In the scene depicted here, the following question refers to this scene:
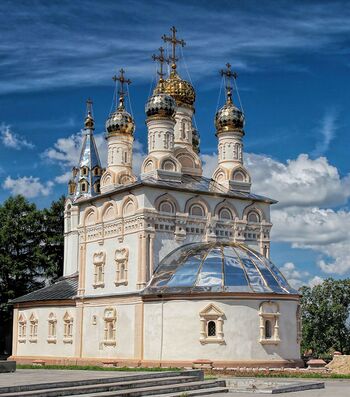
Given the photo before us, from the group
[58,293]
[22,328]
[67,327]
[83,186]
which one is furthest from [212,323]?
[83,186]

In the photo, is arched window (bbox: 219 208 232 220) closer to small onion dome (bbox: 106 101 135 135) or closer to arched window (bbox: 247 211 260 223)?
arched window (bbox: 247 211 260 223)

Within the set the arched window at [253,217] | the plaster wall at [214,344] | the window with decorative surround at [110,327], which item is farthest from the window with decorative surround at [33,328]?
the arched window at [253,217]

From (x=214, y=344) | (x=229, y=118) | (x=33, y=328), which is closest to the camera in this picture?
(x=214, y=344)

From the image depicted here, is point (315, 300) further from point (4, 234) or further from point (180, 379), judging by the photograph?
point (180, 379)

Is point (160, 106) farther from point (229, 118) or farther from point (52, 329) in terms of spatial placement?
point (52, 329)

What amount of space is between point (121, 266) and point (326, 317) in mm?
15047

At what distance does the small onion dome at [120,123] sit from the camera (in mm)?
31047

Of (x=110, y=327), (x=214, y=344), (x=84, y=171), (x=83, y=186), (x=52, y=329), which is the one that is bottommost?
(x=214, y=344)

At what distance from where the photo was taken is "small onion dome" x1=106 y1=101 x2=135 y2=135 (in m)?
31.0

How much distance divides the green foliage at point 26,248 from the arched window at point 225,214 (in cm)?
1514

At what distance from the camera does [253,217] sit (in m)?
28.6

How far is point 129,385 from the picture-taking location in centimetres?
1441

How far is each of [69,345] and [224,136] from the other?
10.9 metres

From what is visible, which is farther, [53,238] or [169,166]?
[53,238]
